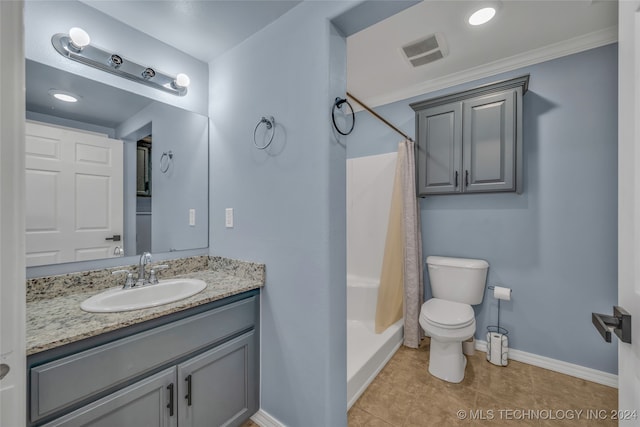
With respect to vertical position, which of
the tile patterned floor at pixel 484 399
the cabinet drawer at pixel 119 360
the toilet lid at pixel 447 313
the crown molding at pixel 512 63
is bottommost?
the tile patterned floor at pixel 484 399

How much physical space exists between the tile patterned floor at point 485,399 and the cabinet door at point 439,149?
1452 mm

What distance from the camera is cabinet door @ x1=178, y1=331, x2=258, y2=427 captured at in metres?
1.23

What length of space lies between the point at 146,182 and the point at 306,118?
113 cm

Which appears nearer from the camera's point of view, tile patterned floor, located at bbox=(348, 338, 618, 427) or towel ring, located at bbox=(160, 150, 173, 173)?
tile patterned floor, located at bbox=(348, 338, 618, 427)

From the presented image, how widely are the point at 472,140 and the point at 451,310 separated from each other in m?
1.35

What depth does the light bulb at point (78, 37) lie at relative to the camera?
128cm

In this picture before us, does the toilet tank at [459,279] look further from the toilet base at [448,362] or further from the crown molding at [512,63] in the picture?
the crown molding at [512,63]

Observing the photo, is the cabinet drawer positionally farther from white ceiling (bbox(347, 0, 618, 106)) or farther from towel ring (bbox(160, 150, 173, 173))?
white ceiling (bbox(347, 0, 618, 106))

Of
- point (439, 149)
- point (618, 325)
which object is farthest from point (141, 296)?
point (439, 149)

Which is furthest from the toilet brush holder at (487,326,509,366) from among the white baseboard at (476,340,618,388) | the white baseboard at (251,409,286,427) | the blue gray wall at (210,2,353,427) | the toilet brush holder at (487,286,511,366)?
the white baseboard at (251,409,286,427)

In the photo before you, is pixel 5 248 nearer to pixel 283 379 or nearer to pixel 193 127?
pixel 283 379

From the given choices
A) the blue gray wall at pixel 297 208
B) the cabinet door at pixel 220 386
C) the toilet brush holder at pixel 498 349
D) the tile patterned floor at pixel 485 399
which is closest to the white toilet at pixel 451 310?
the tile patterned floor at pixel 485 399

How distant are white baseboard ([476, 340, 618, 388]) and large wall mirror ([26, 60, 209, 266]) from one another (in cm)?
264

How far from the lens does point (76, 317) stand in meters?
1.05
